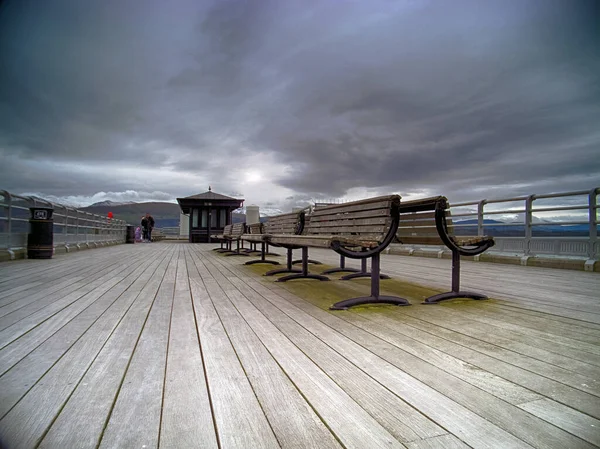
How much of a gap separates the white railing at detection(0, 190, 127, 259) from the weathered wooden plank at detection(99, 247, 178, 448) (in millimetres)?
7029

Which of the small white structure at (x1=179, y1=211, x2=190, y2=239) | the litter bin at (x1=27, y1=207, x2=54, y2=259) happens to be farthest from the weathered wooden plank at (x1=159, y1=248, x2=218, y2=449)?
the small white structure at (x1=179, y1=211, x2=190, y2=239)

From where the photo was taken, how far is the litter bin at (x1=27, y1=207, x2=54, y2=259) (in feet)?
25.9

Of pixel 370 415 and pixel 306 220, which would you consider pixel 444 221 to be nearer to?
pixel 370 415

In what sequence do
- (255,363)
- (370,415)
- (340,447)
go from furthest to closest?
(255,363), (370,415), (340,447)

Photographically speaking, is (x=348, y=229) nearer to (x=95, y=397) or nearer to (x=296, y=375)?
(x=296, y=375)

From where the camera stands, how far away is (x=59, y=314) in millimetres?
2803

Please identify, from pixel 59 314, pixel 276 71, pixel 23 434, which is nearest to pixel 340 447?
pixel 23 434

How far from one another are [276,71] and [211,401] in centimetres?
1115

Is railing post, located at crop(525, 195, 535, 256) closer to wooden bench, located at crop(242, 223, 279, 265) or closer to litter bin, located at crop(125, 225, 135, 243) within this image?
wooden bench, located at crop(242, 223, 279, 265)

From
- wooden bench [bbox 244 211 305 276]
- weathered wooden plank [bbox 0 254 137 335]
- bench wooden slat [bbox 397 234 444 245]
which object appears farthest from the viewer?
wooden bench [bbox 244 211 305 276]

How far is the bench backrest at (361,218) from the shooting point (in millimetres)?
3152

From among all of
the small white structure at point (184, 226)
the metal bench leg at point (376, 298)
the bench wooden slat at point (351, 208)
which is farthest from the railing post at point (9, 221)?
the small white structure at point (184, 226)

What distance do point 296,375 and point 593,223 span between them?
6594mm

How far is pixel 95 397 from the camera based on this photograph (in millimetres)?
1388
